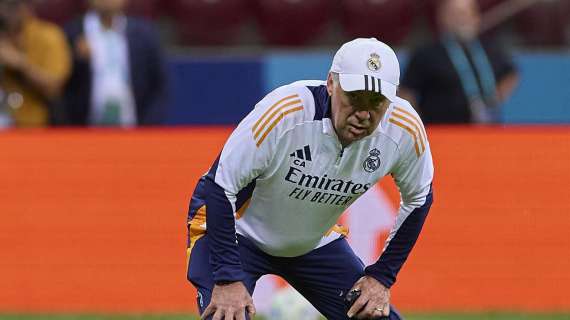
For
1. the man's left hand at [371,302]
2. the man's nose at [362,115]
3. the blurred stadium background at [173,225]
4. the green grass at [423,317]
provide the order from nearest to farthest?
the man's nose at [362,115] < the man's left hand at [371,302] < the green grass at [423,317] < the blurred stadium background at [173,225]

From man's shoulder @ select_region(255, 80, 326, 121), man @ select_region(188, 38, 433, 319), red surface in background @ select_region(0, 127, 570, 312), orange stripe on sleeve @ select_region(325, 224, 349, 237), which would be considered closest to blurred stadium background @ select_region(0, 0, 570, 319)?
red surface in background @ select_region(0, 127, 570, 312)

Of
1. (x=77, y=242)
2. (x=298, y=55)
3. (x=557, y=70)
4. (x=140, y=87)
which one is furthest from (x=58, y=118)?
(x=557, y=70)

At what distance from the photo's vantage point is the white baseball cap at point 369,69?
5.28 metres

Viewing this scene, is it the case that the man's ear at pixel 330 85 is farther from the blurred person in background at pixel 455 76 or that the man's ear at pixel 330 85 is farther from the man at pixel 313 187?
the blurred person in background at pixel 455 76

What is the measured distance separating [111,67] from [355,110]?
571 cm

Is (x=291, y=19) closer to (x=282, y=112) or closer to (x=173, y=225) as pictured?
(x=173, y=225)

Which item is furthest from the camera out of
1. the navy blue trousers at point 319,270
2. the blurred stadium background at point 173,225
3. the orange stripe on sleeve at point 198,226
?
the blurred stadium background at point 173,225

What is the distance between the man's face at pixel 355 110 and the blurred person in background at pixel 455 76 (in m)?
5.33

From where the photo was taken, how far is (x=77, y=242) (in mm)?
9367

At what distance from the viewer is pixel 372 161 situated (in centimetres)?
580

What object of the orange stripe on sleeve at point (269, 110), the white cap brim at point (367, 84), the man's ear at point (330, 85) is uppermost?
the white cap brim at point (367, 84)

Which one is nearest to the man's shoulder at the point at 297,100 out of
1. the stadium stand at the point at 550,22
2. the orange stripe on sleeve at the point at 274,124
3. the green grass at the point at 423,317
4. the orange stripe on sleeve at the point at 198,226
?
the orange stripe on sleeve at the point at 274,124

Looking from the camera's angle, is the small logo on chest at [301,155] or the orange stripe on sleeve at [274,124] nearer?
the orange stripe on sleeve at [274,124]

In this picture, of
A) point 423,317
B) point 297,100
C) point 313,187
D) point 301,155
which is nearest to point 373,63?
point 297,100
